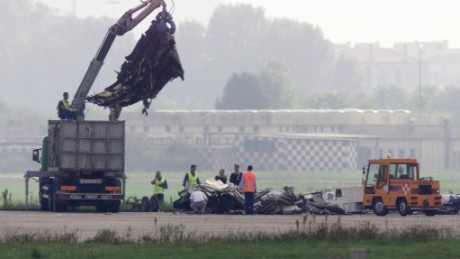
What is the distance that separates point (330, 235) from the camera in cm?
3319

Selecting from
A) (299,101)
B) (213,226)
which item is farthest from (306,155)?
(213,226)

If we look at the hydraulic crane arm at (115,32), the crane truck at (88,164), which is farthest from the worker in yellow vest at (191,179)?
the hydraulic crane arm at (115,32)

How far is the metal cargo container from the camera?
155 ft

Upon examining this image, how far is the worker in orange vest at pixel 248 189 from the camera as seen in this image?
156 ft

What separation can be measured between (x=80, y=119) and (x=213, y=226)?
1187 centimetres

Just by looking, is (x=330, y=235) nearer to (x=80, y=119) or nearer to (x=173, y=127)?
(x=80, y=119)

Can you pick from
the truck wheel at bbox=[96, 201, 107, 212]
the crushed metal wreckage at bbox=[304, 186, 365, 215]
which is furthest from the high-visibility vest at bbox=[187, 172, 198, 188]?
the crushed metal wreckage at bbox=[304, 186, 365, 215]

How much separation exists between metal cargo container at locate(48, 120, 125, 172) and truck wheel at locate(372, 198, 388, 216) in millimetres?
8134

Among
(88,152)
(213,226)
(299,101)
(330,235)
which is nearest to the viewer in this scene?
(330,235)

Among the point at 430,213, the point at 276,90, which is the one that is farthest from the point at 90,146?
the point at 276,90

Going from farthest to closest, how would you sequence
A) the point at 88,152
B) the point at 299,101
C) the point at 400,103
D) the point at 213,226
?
the point at 400,103
the point at 299,101
the point at 88,152
the point at 213,226

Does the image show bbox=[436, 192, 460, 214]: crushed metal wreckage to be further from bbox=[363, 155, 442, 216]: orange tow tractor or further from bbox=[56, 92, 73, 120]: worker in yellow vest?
bbox=[56, 92, 73, 120]: worker in yellow vest

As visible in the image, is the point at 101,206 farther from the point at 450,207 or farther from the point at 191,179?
the point at 450,207

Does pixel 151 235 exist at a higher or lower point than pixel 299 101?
lower
